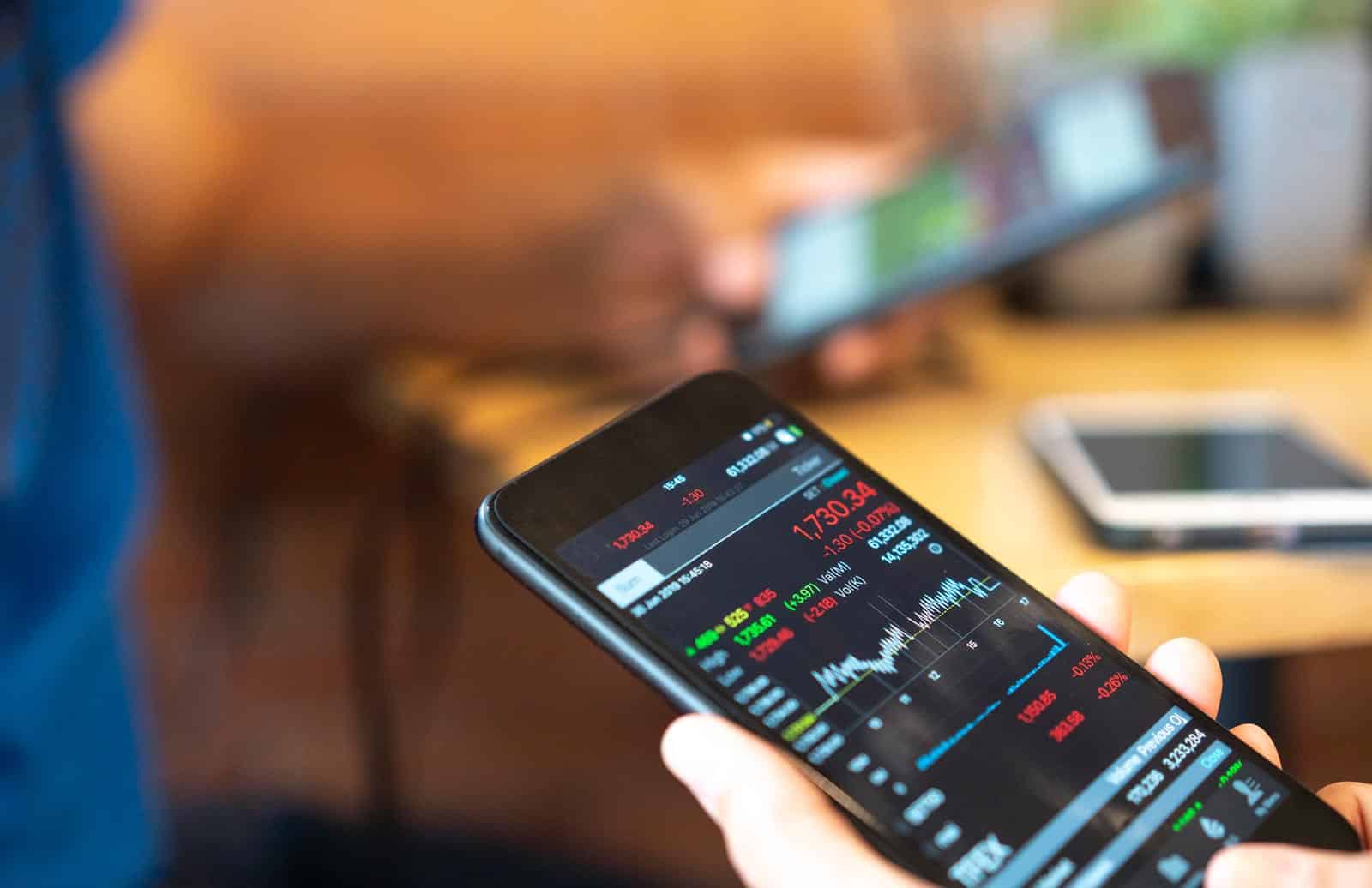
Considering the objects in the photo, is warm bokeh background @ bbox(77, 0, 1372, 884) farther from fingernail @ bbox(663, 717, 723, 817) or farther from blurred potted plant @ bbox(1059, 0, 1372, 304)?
fingernail @ bbox(663, 717, 723, 817)

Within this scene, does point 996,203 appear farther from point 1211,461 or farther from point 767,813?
point 767,813

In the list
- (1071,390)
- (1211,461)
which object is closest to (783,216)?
(1071,390)

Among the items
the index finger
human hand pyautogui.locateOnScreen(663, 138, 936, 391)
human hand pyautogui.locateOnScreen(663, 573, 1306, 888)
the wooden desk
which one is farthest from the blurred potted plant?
human hand pyautogui.locateOnScreen(663, 573, 1306, 888)

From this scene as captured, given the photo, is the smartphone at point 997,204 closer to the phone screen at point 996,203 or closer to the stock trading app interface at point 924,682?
the phone screen at point 996,203

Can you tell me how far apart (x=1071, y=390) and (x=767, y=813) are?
453mm

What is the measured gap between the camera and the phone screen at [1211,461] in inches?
19.0

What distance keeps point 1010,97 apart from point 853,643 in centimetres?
59

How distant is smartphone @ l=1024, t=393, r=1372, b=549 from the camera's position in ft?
1.49

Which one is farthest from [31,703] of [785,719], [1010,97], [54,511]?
[1010,97]

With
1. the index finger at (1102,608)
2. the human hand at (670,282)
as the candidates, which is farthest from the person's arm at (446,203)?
the index finger at (1102,608)

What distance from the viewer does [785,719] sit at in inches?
11.3

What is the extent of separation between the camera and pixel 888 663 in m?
0.30

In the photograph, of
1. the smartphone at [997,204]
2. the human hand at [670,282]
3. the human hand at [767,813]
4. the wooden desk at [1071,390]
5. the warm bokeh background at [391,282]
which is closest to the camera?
the human hand at [767,813]

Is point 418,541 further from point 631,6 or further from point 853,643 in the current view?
point 853,643
